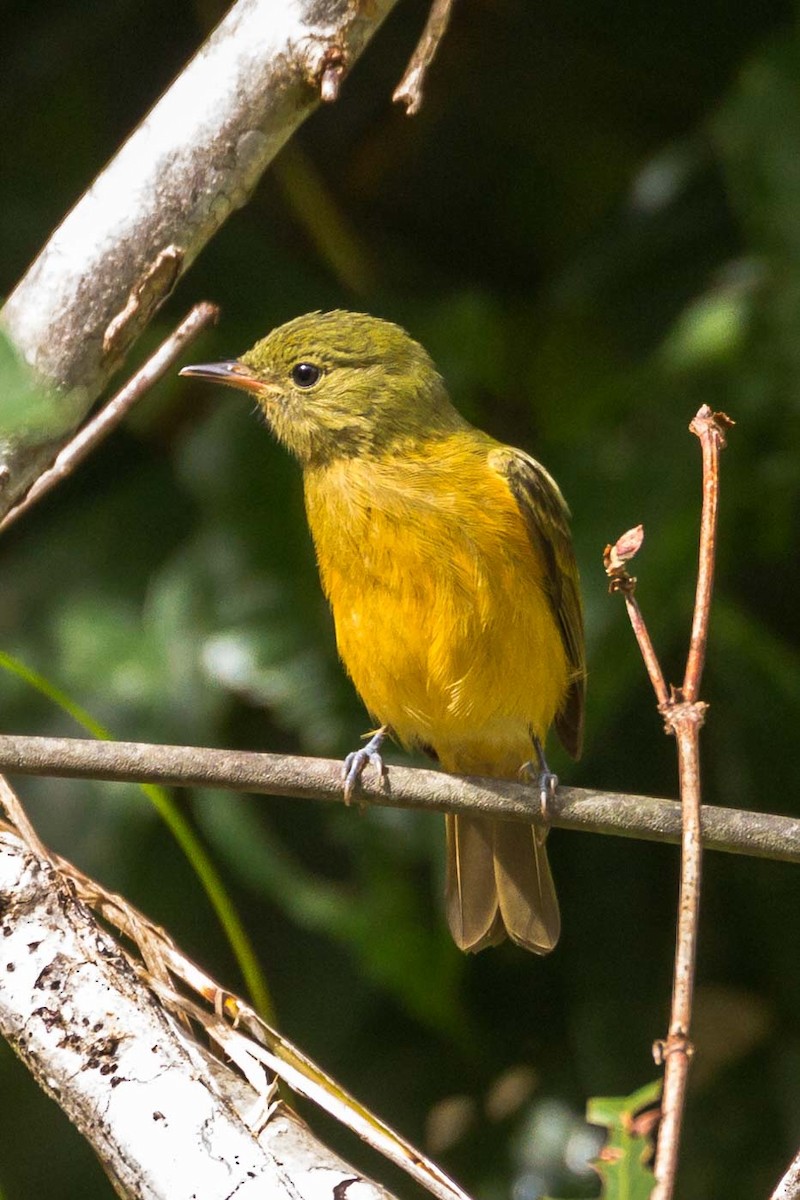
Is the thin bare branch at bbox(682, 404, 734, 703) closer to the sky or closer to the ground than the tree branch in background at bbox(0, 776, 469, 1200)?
closer to the sky

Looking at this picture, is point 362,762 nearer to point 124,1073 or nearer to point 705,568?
point 124,1073

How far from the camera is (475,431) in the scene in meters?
3.68

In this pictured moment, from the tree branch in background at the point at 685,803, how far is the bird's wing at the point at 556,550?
1417 mm

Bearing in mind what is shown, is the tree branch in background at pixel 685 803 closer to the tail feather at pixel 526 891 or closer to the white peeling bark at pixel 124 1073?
the white peeling bark at pixel 124 1073

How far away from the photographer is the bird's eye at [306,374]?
3.62 metres

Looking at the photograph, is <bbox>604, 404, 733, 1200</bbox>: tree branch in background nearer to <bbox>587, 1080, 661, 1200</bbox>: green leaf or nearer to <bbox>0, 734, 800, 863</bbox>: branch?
<bbox>587, 1080, 661, 1200</bbox>: green leaf

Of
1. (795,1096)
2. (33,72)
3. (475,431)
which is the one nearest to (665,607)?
(475,431)

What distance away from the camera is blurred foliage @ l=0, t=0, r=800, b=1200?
3768 millimetres

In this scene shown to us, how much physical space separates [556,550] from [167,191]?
1463 mm

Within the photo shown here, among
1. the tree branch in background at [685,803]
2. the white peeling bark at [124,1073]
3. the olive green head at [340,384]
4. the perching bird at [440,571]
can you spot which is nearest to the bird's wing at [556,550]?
the perching bird at [440,571]

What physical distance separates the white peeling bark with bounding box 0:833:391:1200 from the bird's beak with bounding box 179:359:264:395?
1.83 metres

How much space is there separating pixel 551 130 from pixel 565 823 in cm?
317

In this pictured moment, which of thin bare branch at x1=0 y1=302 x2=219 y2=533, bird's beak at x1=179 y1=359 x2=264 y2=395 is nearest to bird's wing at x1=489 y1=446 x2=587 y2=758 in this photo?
bird's beak at x1=179 y1=359 x2=264 y2=395

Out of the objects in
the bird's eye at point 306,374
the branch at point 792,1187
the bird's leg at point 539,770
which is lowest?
the branch at point 792,1187
